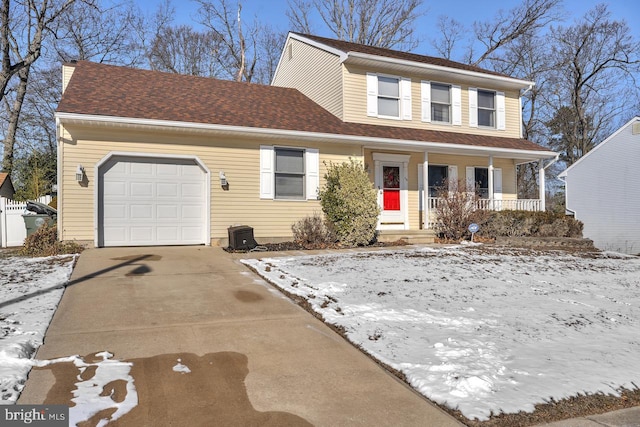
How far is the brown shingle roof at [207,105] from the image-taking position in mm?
10125

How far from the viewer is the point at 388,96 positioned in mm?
13602

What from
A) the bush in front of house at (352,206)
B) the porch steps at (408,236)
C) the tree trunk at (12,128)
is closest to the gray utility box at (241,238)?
the bush in front of house at (352,206)

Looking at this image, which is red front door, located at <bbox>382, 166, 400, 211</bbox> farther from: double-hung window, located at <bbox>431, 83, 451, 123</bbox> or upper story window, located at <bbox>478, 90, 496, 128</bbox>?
upper story window, located at <bbox>478, 90, 496, 128</bbox>

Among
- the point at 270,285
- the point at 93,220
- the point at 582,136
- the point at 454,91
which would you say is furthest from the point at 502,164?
the point at 582,136

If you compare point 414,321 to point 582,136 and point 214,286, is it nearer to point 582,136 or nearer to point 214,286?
point 214,286

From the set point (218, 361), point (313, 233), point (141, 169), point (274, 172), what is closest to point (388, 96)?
point (274, 172)

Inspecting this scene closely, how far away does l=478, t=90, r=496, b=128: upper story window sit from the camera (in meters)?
14.9

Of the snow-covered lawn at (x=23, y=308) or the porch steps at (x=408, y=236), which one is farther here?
the porch steps at (x=408, y=236)

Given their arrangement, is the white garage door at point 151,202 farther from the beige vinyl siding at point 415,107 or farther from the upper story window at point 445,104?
the upper story window at point 445,104

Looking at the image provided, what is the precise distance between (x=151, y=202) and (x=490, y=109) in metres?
11.9

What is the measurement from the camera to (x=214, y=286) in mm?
6055

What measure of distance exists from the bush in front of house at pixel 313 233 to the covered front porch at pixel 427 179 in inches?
99.9

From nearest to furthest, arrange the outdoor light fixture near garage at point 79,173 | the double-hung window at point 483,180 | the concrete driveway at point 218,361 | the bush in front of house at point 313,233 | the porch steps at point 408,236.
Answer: the concrete driveway at point 218,361 → the outdoor light fixture near garage at point 79,173 → the bush in front of house at point 313,233 → the porch steps at point 408,236 → the double-hung window at point 483,180

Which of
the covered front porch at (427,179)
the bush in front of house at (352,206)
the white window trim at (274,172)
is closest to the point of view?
the bush in front of house at (352,206)
